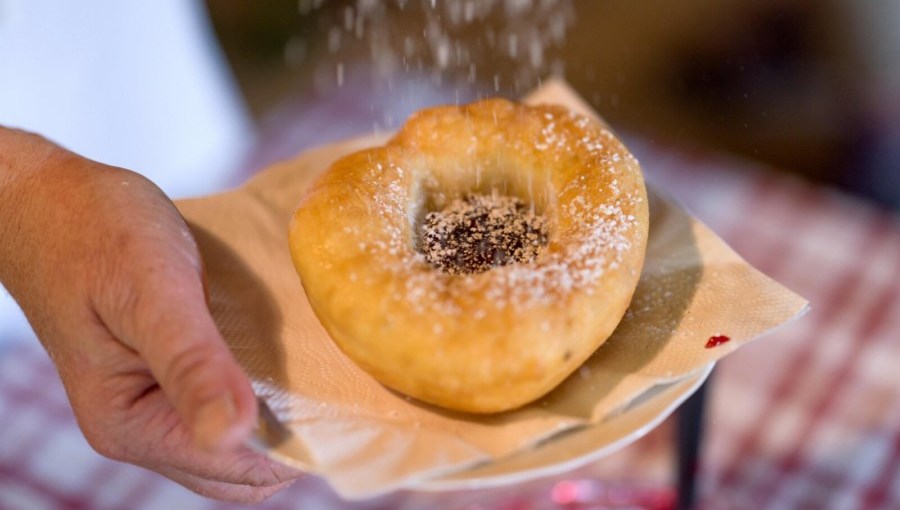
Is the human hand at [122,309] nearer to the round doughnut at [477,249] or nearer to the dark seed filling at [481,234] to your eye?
the round doughnut at [477,249]

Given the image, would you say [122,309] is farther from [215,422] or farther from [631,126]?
[631,126]

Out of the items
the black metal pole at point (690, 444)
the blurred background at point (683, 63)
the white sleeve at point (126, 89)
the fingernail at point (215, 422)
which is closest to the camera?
the fingernail at point (215, 422)

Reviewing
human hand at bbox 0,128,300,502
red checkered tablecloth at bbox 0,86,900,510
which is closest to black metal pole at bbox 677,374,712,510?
red checkered tablecloth at bbox 0,86,900,510

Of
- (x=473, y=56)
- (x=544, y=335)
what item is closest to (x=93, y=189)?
(x=544, y=335)

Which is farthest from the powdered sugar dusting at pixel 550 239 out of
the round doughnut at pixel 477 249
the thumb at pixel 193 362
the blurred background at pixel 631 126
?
the blurred background at pixel 631 126

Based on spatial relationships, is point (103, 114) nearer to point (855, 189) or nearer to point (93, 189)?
point (93, 189)

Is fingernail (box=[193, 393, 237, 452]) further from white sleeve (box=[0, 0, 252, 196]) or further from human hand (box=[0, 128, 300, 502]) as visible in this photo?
white sleeve (box=[0, 0, 252, 196])
